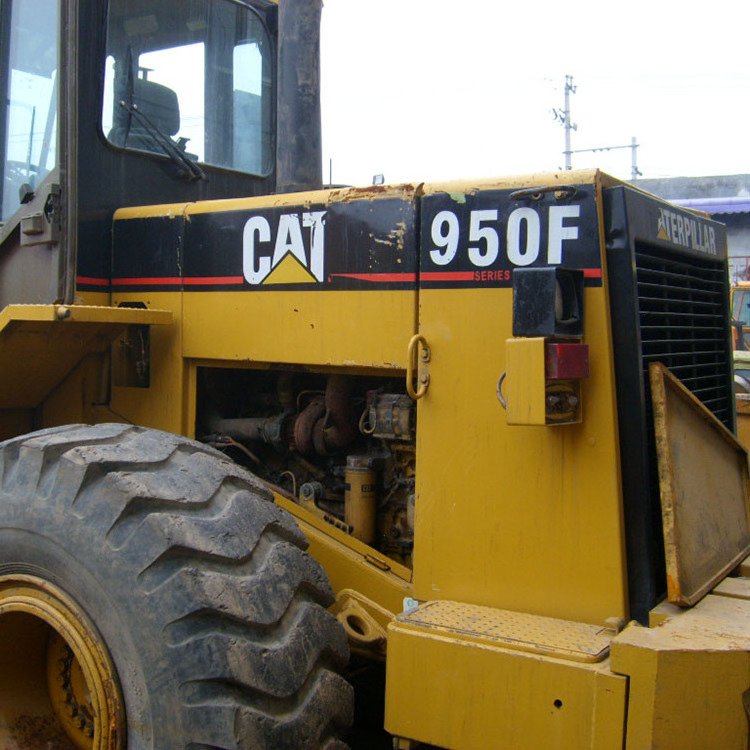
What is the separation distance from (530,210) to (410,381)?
62 cm

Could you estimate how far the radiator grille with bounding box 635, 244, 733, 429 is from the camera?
109 inches

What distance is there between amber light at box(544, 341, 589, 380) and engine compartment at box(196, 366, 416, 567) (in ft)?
2.28

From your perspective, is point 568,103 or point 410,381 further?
point 568,103

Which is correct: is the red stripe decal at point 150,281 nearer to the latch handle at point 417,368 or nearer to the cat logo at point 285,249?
the cat logo at point 285,249

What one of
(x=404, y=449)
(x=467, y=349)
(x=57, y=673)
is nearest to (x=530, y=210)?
(x=467, y=349)

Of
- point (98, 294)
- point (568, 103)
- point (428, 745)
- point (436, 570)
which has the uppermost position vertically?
point (568, 103)

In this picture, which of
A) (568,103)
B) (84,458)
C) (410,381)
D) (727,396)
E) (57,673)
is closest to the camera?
(84,458)

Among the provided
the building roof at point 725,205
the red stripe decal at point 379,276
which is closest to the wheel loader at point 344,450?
the red stripe decal at point 379,276

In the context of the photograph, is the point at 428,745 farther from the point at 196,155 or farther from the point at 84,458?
the point at 196,155

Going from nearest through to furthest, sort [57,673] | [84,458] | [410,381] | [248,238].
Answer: [84,458], [410,381], [57,673], [248,238]

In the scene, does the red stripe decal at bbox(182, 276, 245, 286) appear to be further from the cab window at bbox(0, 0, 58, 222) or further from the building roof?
the building roof

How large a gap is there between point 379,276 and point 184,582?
1149mm

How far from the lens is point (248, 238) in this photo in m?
3.29

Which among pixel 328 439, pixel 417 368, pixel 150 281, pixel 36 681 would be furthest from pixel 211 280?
pixel 36 681
